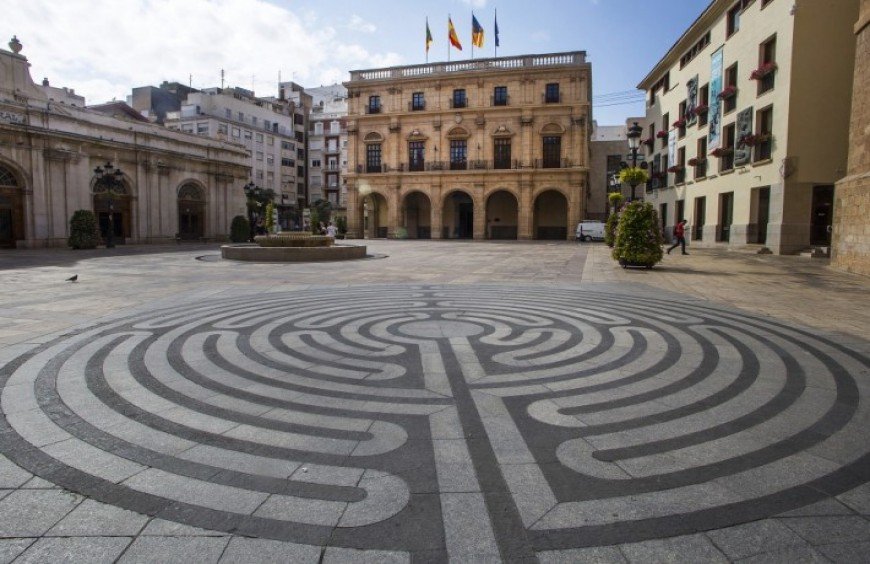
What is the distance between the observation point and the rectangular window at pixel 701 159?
2880 centimetres

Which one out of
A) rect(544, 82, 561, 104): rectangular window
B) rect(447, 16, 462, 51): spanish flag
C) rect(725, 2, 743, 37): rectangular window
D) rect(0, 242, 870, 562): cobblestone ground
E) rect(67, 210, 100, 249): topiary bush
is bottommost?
rect(0, 242, 870, 562): cobblestone ground

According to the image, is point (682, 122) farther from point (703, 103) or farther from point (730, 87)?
point (730, 87)

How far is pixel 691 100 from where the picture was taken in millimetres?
30578

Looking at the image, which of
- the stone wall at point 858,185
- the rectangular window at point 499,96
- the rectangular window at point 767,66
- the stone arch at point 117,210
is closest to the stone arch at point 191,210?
the stone arch at point 117,210

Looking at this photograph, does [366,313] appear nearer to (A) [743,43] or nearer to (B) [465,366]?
(B) [465,366]

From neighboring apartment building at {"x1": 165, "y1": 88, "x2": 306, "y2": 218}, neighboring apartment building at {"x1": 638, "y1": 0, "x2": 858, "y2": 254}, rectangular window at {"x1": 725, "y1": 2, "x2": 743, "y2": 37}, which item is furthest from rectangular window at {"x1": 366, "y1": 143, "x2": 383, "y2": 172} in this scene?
rectangular window at {"x1": 725, "y1": 2, "x2": 743, "y2": 37}

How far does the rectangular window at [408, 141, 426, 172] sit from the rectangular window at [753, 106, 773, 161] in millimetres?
28939

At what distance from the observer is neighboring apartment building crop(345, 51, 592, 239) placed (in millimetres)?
43094

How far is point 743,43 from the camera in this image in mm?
24234

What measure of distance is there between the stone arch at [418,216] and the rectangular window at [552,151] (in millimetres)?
11802

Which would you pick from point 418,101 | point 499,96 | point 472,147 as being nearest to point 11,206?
point 418,101

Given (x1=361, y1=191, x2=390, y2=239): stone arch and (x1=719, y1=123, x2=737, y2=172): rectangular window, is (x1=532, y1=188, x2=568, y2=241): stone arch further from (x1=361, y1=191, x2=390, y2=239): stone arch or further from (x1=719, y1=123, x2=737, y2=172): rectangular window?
(x1=719, y1=123, x2=737, y2=172): rectangular window

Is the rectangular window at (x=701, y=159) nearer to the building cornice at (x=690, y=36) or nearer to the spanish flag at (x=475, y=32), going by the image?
the building cornice at (x=690, y=36)

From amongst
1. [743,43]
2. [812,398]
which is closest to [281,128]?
[743,43]
